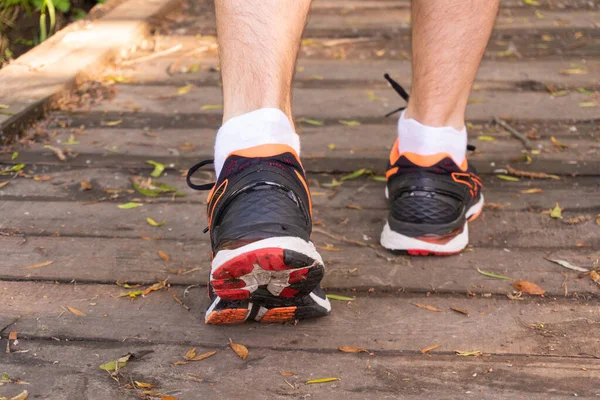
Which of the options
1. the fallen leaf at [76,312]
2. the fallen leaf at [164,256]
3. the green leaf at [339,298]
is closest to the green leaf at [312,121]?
the fallen leaf at [164,256]

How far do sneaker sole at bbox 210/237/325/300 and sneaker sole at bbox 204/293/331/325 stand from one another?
5 cm

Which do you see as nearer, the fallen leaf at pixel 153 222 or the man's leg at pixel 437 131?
the man's leg at pixel 437 131

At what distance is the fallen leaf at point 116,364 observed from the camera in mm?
1264

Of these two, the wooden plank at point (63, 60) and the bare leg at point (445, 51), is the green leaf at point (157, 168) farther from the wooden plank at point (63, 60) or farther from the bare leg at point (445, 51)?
the bare leg at point (445, 51)

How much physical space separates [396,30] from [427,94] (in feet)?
6.45

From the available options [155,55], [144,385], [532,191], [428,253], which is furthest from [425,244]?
[155,55]

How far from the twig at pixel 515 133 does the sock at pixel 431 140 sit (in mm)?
636

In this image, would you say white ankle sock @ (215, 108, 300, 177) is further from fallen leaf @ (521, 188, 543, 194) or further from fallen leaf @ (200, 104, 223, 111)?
fallen leaf @ (200, 104, 223, 111)

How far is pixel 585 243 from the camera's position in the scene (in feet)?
5.67

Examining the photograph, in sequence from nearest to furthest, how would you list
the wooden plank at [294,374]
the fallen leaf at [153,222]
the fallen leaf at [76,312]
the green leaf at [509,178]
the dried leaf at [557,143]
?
the wooden plank at [294,374]
the fallen leaf at [76,312]
the fallen leaf at [153,222]
the green leaf at [509,178]
the dried leaf at [557,143]

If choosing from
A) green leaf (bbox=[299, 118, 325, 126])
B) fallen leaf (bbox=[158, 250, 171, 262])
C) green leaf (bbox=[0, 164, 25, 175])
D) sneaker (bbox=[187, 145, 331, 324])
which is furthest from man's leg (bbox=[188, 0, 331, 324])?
green leaf (bbox=[299, 118, 325, 126])

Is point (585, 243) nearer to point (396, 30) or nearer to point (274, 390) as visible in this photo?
point (274, 390)

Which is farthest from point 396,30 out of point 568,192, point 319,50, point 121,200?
point 121,200

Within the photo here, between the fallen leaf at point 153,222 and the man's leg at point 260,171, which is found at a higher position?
the man's leg at point 260,171
